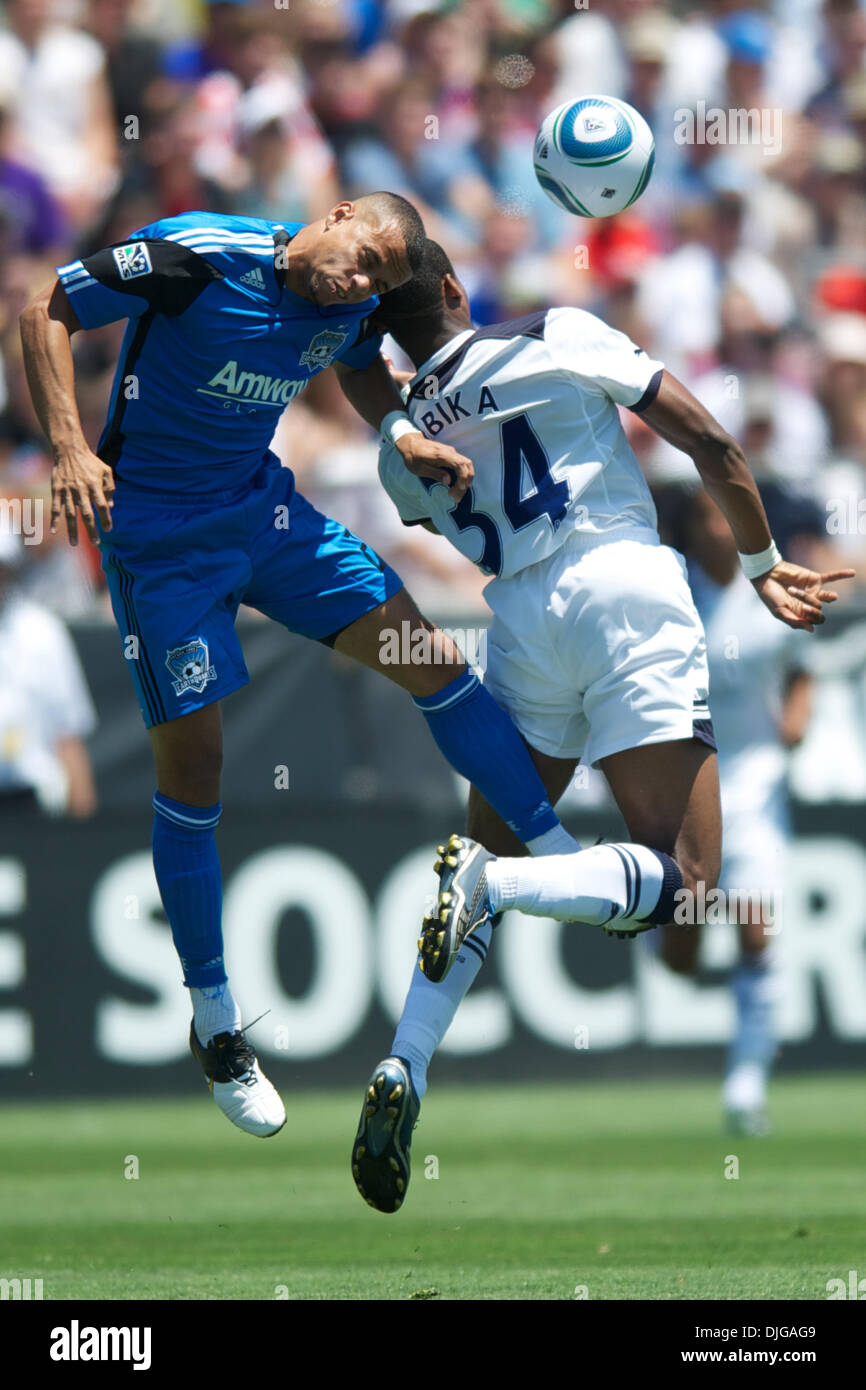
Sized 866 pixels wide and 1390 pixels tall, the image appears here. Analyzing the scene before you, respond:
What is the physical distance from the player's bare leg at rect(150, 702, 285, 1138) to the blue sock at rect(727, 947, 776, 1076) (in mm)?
3551

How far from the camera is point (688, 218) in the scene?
13.5 m

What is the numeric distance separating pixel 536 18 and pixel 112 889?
772 centimetres

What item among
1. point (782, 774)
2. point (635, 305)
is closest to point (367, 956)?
point (782, 774)

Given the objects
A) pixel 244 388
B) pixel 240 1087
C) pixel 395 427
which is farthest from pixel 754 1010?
pixel 244 388

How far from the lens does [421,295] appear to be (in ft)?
20.0

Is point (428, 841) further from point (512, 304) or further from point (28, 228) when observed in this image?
point (28, 228)

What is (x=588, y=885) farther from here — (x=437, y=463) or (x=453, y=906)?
(x=437, y=463)

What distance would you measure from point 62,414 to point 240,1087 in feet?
7.10

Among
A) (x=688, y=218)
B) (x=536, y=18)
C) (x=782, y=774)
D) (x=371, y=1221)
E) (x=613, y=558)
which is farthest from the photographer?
(x=536, y=18)

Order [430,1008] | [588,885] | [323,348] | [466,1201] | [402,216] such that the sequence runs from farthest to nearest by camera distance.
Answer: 1. [466,1201]
2. [323,348]
3. [430,1008]
4. [402,216]
5. [588,885]

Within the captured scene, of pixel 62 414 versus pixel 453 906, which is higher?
pixel 62 414

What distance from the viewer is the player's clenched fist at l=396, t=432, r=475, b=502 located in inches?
229
